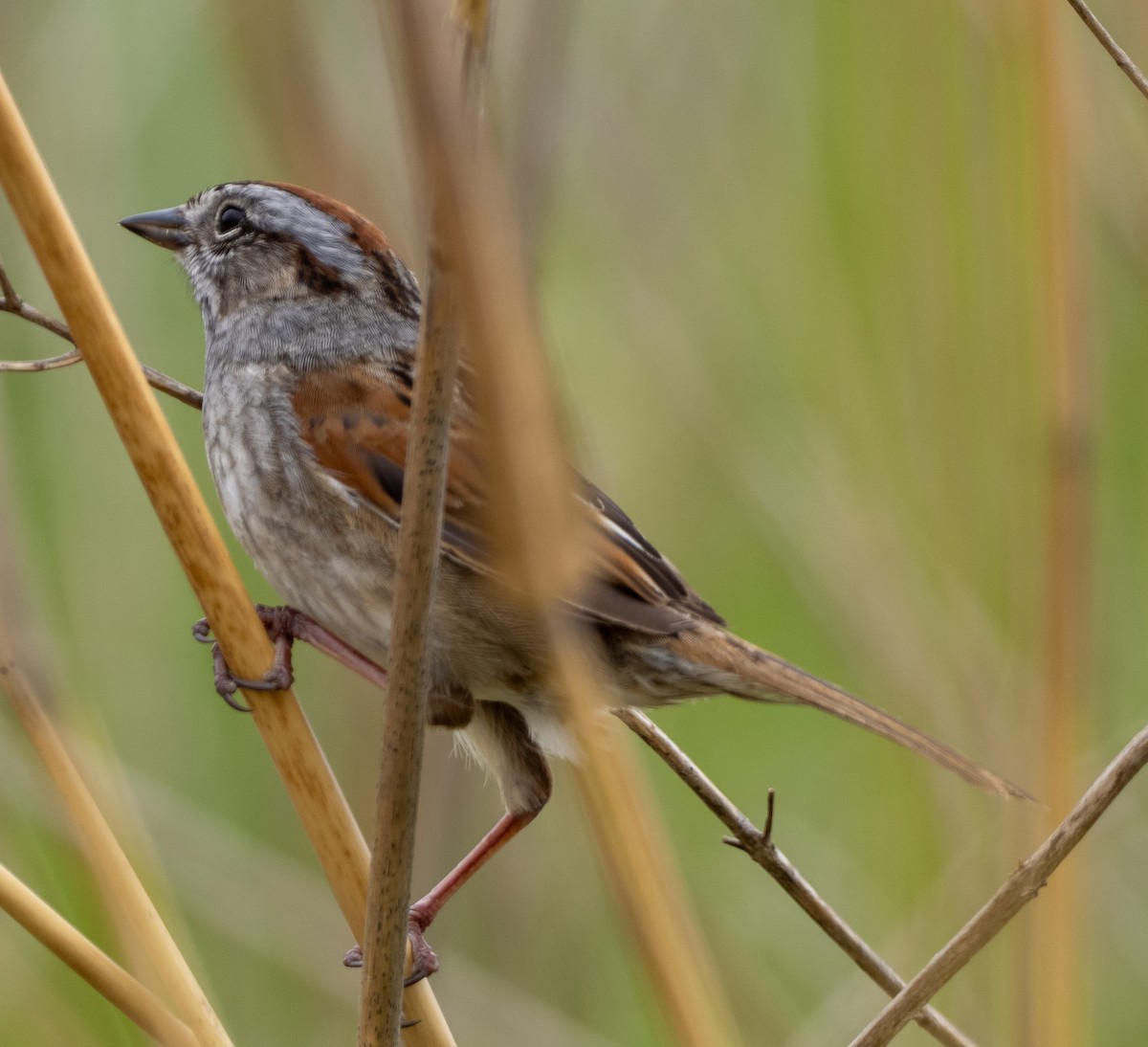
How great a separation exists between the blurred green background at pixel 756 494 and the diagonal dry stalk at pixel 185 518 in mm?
204

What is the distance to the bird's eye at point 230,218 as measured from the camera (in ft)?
7.14

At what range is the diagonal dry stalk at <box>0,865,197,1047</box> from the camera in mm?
1184

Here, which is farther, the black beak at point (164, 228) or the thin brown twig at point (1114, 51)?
the black beak at point (164, 228)

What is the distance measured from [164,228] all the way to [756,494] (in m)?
0.99

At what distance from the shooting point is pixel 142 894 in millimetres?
1303

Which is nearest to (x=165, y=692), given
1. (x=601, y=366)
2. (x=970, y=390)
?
(x=601, y=366)

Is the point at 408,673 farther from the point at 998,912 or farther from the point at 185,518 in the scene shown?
the point at 998,912

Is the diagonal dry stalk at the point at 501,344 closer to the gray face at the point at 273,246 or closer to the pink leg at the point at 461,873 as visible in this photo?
the pink leg at the point at 461,873

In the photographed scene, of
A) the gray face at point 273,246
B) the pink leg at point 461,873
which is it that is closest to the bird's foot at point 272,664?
the pink leg at point 461,873

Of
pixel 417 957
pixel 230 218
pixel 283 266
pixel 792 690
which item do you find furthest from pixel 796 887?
pixel 230 218

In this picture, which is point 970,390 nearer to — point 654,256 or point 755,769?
point 654,256

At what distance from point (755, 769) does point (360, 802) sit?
92 centimetres

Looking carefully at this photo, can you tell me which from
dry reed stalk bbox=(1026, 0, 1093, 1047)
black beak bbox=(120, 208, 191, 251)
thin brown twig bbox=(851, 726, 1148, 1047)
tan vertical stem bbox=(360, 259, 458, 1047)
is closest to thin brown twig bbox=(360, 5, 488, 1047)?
tan vertical stem bbox=(360, 259, 458, 1047)

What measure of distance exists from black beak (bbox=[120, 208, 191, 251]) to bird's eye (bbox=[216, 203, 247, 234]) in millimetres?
53
